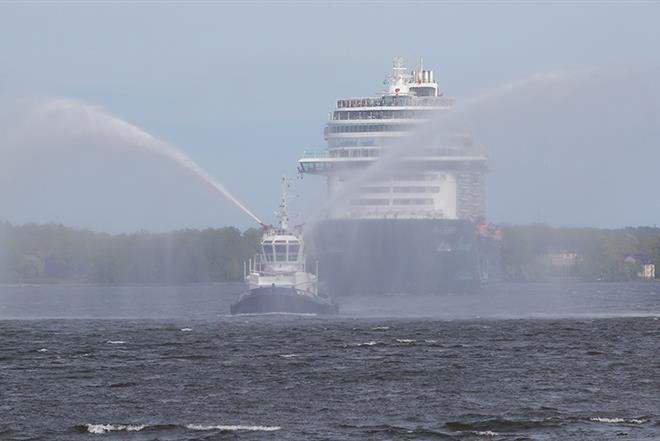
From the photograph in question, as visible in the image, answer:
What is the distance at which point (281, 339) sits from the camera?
69.8 m

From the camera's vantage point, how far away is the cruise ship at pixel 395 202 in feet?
392

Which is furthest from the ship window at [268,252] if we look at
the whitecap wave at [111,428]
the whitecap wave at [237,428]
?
the whitecap wave at [237,428]

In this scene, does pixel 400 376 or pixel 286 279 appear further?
pixel 286 279

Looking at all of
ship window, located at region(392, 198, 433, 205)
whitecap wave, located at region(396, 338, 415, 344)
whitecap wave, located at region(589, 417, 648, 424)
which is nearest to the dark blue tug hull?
whitecap wave, located at region(396, 338, 415, 344)

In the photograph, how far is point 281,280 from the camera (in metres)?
88.8

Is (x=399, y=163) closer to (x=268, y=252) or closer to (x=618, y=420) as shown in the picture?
(x=268, y=252)

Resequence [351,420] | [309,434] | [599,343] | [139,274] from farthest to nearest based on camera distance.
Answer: [139,274], [599,343], [351,420], [309,434]

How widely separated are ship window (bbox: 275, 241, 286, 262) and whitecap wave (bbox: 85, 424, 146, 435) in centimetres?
5096

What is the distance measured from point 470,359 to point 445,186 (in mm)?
69606

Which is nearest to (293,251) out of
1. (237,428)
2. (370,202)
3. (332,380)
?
A: (370,202)

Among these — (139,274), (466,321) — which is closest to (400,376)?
(466,321)

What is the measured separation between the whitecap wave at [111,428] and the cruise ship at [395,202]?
73.6 metres

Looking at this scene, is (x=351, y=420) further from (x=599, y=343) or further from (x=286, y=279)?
(x=286, y=279)

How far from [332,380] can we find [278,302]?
1537 inches
